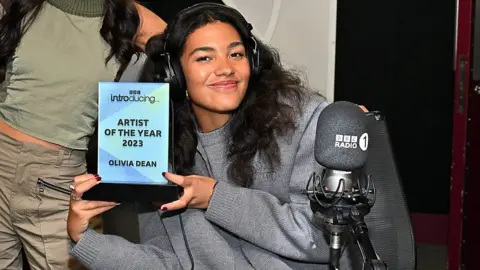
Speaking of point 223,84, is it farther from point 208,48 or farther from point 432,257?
point 432,257

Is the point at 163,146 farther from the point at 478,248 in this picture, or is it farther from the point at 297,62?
the point at 478,248

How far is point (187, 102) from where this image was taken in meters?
1.68

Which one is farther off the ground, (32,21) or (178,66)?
(32,21)

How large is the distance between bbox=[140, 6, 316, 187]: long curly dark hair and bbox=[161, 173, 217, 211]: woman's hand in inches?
5.0

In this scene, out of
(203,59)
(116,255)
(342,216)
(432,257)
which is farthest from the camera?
(432,257)

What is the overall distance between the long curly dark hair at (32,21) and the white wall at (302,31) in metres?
1.08

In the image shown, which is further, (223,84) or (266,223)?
(223,84)

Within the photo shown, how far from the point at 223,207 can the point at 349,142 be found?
44 centimetres

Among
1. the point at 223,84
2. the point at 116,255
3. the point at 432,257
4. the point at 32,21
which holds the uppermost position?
the point at 32,21

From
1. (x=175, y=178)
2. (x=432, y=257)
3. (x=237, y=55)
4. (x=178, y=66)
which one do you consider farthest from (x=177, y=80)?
(x=432, y=257)

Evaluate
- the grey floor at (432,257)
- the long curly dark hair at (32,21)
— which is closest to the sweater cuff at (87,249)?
the long curly dark hair at (32,21)

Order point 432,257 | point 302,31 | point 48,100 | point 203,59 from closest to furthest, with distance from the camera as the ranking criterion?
1. point 203,59
2. point 48,100
3. point 302,31
4. point 432,257

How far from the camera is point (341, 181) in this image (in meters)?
1.03

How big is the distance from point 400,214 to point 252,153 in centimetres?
36
